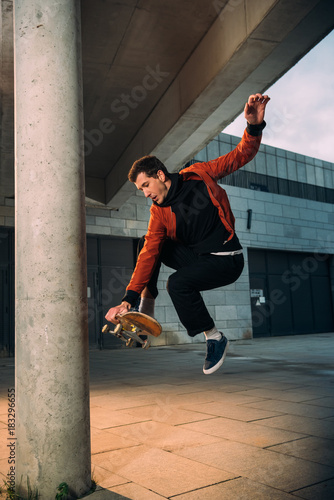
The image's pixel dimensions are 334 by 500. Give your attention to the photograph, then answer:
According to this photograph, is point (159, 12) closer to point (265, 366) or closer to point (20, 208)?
point (20, 208)

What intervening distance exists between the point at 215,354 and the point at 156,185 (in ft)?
4.88

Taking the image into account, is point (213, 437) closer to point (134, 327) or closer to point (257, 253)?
point (134, 327)

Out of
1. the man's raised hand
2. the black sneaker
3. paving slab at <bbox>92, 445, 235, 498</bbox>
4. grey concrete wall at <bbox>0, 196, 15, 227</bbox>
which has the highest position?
grey concrete wall at <bbox>0, 196, 15, 227</bbox>

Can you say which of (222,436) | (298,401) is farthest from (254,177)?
(222,436)

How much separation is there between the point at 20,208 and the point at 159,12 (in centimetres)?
590

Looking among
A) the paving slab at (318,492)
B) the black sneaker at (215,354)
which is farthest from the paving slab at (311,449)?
the black sneaker at (215,354)

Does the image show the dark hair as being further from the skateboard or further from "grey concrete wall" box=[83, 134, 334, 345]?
"grey concrete wall" box=[83, 134, 334, 345]

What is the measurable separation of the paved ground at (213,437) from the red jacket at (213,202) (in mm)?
1397

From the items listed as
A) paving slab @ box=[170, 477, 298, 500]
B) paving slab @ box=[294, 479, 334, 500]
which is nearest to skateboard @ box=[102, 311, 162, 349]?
paving slab @ box=[170, 477, 298, 500]

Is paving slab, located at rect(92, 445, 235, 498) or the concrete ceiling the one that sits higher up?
the concrete ceiling

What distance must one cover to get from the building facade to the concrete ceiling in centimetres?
514

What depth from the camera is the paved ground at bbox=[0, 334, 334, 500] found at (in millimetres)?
3066

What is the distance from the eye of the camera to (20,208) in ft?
10.9

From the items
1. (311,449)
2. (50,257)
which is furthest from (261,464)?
(50,257)
